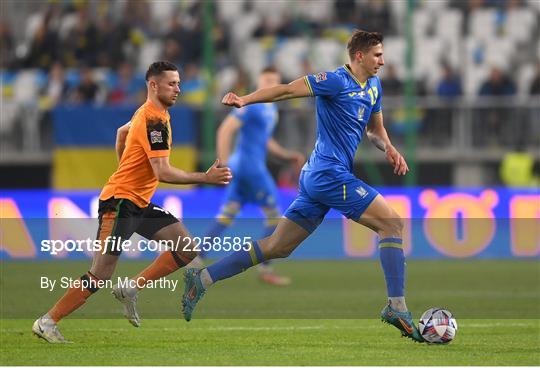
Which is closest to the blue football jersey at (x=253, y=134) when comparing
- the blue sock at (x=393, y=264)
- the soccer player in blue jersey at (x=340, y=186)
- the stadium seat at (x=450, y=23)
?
the soccer player in blue jersey at (x=340, y=186)

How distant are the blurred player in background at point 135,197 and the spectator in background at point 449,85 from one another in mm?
12475

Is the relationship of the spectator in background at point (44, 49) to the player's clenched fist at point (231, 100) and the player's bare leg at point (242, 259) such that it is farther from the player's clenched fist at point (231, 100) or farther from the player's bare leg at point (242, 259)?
the player's clenched fist at point (231, 100)

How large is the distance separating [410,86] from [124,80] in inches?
198

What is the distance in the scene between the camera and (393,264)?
953 centimetres

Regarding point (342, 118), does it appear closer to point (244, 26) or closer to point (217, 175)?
point (217, 175)

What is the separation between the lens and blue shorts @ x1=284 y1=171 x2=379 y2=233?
9.69 metres

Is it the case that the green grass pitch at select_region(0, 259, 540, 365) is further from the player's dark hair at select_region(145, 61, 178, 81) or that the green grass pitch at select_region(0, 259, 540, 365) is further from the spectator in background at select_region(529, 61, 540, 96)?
the spectator in background at select_region(529, 61, 540, 96)

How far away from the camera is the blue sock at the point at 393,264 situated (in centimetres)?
950

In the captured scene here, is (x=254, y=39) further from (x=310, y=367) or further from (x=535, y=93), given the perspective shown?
(x=310, y=367)

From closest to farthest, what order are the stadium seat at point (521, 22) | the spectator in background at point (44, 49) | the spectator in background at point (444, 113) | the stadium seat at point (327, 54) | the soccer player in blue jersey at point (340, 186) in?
the soccer player in blue jersey at point (340, 186), the spectator in background at point (444, 113), the stadium seat at point (327, 54), the stadium seat at point (521, 22), the spectator in background at point (44, 49)

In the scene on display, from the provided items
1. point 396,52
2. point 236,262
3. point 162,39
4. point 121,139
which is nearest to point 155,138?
point 121,139

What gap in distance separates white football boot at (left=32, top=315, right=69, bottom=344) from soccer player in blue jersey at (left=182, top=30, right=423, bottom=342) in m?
1.00

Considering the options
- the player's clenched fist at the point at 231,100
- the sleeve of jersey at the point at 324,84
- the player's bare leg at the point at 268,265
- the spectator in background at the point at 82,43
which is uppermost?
the spectator in background at the point at 82,43

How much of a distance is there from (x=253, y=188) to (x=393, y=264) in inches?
223
